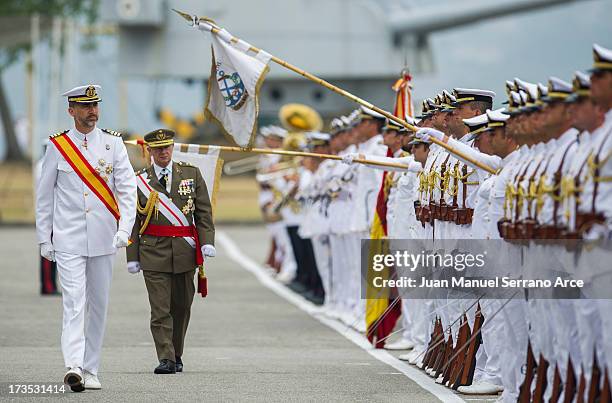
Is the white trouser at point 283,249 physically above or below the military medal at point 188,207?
below

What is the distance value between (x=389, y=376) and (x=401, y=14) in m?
39.4

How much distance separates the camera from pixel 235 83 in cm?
1375

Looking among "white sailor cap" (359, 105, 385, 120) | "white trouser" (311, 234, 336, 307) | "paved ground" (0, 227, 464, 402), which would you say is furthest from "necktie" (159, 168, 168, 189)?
"white trouser" (311, 234, 336, 307)

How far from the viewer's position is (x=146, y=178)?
13.0 meters

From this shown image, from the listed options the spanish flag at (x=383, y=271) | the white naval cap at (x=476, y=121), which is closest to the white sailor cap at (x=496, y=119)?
the white naval cap at (x=476, y=121)

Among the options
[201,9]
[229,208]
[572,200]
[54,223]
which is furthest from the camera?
[201,9]

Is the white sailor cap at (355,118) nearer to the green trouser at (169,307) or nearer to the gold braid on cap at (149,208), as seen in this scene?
the green trouser at (169,307)

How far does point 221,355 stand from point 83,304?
106 inches

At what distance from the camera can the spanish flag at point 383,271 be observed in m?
15.2

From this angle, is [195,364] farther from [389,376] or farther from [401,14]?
[401,14]

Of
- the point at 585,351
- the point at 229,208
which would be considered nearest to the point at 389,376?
the point at 585,351

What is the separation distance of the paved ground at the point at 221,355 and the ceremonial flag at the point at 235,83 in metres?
1.88

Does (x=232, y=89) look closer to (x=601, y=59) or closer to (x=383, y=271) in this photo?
(x=383, y=271)

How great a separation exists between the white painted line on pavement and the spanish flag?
0.19m
